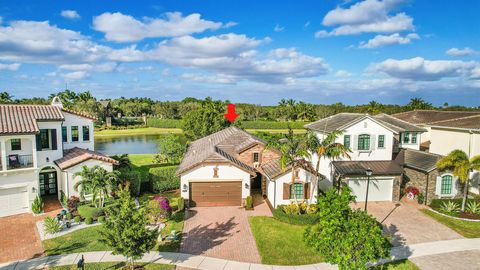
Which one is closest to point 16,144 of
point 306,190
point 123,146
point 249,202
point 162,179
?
point 162,179

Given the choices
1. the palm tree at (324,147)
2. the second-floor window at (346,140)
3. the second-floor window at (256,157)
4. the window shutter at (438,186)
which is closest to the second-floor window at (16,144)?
the second-floor window at (256,157)

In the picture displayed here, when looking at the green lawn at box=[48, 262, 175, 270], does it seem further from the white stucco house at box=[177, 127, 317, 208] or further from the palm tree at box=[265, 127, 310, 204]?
the palm tree at box=[265, 127, 310, 204]

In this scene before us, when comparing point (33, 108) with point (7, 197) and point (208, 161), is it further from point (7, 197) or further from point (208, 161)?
point (208, 161)

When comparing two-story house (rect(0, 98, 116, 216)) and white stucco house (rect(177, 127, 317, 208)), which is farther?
white stucco house (rect(177, 127, 317, 208))

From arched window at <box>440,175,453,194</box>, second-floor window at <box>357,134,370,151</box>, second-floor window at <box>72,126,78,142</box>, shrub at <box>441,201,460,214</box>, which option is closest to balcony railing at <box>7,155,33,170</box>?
second-floor window at <box>72,126,78,142</box>

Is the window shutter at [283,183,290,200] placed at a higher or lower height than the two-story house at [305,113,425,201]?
lower

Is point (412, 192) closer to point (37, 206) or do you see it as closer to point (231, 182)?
point (231, 182)
